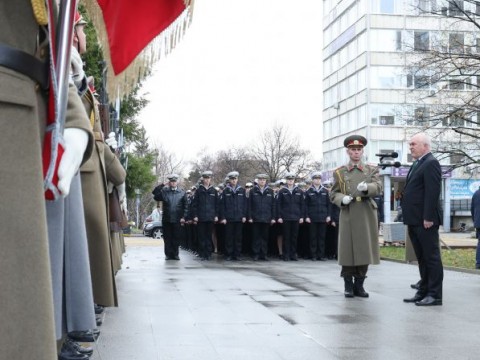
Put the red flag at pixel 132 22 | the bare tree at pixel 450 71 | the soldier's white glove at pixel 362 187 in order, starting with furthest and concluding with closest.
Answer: the bare tree at pixel 450 71
the soldier's white glove at pixel 362 187
the red flag at pixel 132 22

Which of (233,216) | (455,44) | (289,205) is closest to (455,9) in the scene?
(455,44)

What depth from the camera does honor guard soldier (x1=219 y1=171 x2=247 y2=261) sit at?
1719cm

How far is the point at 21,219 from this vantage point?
2035 millimetres

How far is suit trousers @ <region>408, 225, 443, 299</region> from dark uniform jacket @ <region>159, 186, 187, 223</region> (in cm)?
869

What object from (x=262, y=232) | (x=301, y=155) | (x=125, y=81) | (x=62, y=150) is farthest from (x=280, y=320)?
(x=301, y=155)

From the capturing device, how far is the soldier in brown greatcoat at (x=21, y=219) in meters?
2.00

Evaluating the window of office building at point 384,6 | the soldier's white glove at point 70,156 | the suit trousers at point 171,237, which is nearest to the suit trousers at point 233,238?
the suit trousers at point 171,237

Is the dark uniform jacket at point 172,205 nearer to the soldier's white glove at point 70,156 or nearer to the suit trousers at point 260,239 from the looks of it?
the suit trousers at point 260,239

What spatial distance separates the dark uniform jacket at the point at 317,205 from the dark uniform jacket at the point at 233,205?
1.58 m

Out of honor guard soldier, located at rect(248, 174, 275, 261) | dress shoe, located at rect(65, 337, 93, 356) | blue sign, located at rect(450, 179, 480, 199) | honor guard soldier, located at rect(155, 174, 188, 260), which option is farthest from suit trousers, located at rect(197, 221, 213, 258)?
blue sign, located at rect(450, 179, 480, 199)

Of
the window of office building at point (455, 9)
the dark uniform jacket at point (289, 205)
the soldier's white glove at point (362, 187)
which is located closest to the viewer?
the soldier's white glove at point (362, 187)

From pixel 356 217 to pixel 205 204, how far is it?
8182mm

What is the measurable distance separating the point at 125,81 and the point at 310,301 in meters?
5.69

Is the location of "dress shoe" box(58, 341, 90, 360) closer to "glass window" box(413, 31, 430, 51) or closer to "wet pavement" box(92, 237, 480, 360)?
"wet pavement" box(92, 237, 480, 360)
